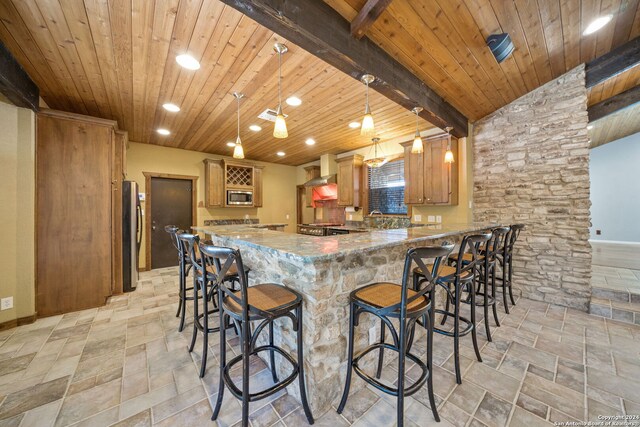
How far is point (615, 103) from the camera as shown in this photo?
3734 millimetres

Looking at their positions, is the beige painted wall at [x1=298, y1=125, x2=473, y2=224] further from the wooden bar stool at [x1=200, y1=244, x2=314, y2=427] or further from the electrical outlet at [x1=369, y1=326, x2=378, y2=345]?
the wooden bar stool at [x1=200, y1=244, x2=314, y2=427]

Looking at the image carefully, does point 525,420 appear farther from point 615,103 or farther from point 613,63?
point 615,103

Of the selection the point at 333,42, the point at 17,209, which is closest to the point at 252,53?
the point at 333,42

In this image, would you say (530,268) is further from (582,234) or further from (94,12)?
(94,12)

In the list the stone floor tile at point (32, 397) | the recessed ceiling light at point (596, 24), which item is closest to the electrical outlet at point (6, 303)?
the stone floor tile at point (32, 397)

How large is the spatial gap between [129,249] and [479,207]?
553 centimetres

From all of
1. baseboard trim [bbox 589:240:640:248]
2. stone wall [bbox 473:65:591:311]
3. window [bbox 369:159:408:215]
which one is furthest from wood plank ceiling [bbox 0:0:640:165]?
baseboard trim [bbox 589:240:640:248]

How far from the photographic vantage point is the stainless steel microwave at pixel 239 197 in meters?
5.56

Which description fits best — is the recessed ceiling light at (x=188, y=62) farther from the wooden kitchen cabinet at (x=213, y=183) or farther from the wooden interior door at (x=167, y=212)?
the wooden interior door at (x=167, y=212)

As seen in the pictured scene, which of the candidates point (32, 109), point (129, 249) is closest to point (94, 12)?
point (32, 109)

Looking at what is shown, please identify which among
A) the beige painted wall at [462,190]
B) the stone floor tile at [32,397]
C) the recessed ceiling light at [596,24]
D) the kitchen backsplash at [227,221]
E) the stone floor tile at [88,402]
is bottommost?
the stone floor tile at [88,402]

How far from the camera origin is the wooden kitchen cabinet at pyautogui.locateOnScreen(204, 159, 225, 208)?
5309 millimetres

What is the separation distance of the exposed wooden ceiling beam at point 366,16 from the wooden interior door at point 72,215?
3273 mm

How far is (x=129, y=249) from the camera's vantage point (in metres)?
3.54
